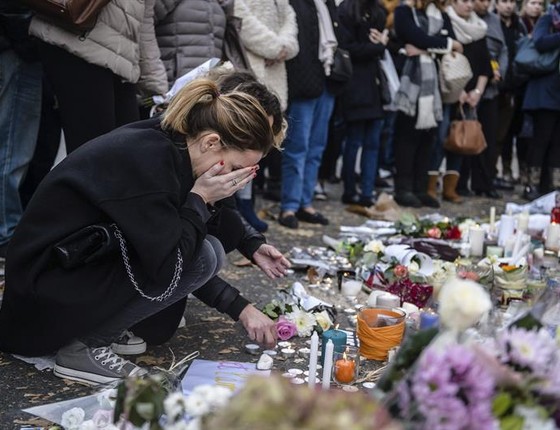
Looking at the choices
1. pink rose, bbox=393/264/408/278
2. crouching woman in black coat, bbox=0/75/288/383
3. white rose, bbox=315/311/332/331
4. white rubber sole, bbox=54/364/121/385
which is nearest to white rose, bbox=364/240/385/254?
pink rose, bbox=393/264/408/278

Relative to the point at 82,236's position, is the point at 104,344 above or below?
below

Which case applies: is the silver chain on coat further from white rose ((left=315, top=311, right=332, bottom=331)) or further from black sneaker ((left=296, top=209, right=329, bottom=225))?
black sneaker ((left=296, top=209, right=329, bottom=225))

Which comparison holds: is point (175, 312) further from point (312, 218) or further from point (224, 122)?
point (312, 218)

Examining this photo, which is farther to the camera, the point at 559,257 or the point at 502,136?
the point at 502,136

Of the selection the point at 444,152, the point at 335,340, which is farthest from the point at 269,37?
the point at 444,152

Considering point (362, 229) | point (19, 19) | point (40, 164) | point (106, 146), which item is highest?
point (19, 19)

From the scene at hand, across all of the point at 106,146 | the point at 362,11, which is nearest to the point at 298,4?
the point at 362,11

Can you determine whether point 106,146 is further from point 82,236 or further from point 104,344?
point 104,344

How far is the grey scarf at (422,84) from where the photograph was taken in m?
6.55

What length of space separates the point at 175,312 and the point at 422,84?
4.23 metres

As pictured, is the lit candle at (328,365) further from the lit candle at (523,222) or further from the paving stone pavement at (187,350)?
the lit candle at (523,222)

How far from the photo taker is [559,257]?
4484 mm

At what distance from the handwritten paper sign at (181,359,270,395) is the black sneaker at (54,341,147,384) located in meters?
0.17

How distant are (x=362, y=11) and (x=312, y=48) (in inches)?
34.3
